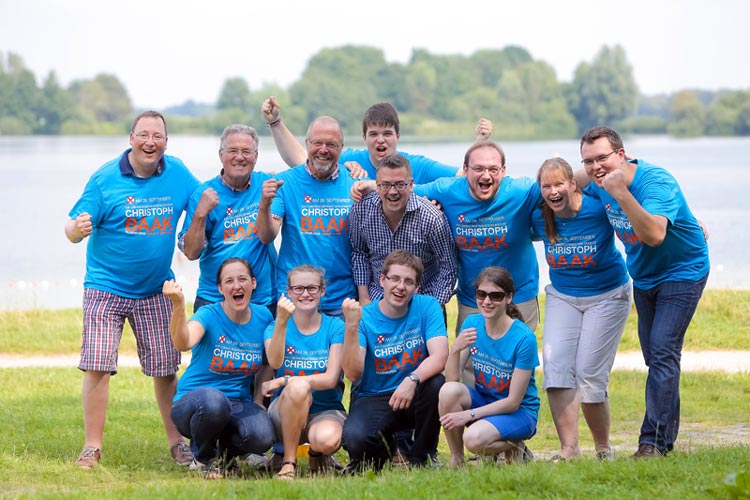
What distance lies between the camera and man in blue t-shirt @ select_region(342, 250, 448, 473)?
7.15m

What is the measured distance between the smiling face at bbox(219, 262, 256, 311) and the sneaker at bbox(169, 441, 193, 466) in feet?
4.15

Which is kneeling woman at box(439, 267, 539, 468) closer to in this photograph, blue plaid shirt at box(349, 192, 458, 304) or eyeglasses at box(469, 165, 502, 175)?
blue plaid shirt at box(349, 192, 458, 304)

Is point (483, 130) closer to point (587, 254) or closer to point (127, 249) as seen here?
point (587, 254)

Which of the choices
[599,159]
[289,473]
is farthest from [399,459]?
[599,159]

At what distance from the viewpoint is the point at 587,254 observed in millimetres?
7230

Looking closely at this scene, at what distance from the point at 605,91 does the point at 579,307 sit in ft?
347

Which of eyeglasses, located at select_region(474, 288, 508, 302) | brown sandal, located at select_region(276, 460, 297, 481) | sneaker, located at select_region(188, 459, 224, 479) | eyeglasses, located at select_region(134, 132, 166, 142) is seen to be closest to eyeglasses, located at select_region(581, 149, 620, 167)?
eyeglasses, located at select_region(474, 288, 508, 302)

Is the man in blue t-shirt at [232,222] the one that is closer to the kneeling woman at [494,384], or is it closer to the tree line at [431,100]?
the kneeling woman at [494,384]

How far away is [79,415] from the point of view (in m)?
9.65

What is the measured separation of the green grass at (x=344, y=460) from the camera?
5938mm

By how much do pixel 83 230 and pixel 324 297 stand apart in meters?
1.67

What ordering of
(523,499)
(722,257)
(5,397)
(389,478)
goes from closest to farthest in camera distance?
1. (523,499)
2. (389,478)
3. (5,397)
4. (722,257)

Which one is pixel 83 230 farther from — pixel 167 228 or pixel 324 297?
pixel 324 297

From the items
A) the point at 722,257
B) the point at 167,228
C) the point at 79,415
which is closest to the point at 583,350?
the point at 167,228
